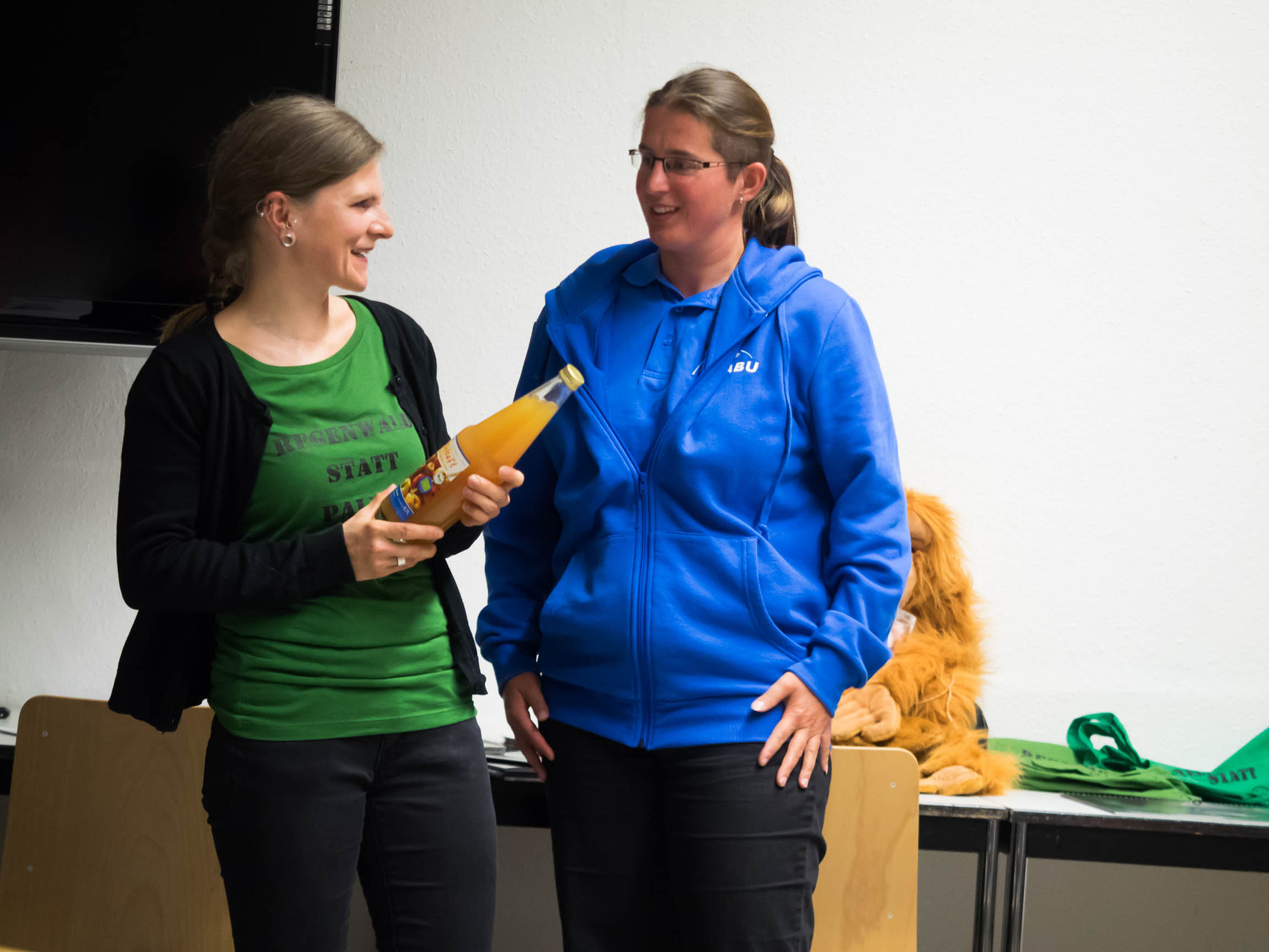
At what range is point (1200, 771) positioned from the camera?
1888 millimetres

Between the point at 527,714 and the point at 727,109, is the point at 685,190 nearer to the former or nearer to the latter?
the point at 727,109

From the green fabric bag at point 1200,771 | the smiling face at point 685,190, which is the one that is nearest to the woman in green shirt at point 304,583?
the smiling face at point 685,190

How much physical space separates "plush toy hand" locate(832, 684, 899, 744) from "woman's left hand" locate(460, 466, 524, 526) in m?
0.87

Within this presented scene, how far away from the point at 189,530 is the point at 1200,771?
1730 millimetres

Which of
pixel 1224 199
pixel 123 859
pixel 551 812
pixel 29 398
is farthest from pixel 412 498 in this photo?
pixel 1224 199

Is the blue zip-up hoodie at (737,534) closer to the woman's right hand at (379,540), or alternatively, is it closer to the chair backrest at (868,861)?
the woman's right hand at (379,540)

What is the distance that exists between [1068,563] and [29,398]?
198 cm

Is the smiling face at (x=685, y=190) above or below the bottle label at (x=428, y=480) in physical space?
above

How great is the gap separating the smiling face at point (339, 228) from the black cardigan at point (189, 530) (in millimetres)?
121

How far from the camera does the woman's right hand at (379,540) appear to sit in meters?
0.94

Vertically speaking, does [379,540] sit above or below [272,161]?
below

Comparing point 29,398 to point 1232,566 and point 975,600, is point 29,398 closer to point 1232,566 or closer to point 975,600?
point 975,600

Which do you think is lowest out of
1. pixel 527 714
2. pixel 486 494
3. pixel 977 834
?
pixel 977 834

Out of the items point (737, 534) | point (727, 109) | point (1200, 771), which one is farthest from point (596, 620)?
point (1200, 771)
